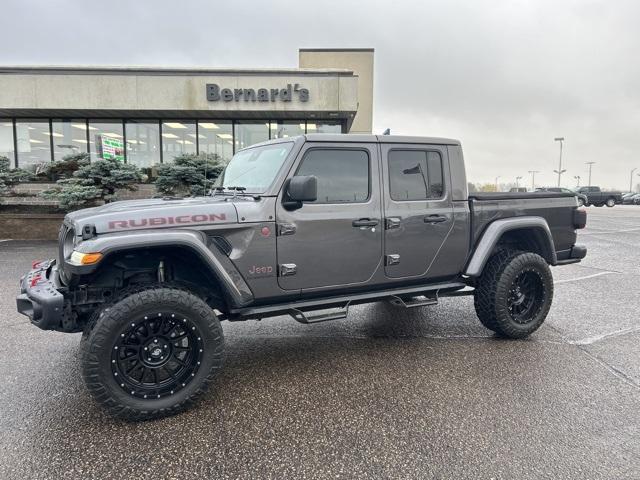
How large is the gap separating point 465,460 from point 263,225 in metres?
2.09

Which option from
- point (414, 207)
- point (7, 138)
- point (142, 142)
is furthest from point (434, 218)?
point (7, 138)

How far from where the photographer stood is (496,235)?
4289 millimetres

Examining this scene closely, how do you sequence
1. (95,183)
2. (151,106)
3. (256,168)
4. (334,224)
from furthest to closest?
1. (151,106)
2. (95,183)
3. (256,168)
4. (334,224)

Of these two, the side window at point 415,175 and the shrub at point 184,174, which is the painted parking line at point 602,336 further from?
the shrub at point 184,174

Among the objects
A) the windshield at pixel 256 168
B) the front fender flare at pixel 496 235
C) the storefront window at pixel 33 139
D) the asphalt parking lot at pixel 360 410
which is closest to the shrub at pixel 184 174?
the storefront window at pixel 33 139

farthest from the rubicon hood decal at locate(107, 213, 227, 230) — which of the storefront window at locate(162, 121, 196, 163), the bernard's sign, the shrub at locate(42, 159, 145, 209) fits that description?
the storefront window at locate(162, 121, 196, 163)

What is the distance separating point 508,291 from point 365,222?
1.79 metres

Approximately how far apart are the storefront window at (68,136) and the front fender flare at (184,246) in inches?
637

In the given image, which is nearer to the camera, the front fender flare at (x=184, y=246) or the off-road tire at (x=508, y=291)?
the front fender flare at (x=184, y=246)

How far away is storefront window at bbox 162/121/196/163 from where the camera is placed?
16.7 meters

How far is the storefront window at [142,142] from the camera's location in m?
16.6

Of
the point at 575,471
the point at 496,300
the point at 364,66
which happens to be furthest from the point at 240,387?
the point at 364,66

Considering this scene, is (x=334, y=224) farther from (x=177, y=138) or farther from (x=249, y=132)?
(x=177, y=138)

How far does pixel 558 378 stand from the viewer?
360 centimetres
